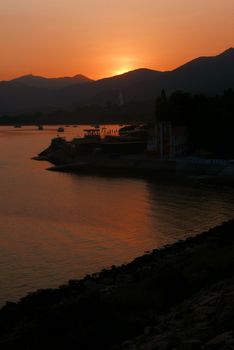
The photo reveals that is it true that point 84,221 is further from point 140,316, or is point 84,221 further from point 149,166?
point 149,166

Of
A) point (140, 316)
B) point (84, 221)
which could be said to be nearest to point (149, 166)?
point (84, 221)

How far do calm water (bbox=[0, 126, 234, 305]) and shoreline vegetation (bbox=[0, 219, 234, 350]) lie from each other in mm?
2503

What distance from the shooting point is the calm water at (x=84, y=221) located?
11898 mm

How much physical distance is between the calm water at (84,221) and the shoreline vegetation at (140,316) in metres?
2.50

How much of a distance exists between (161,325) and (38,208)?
16267 mm

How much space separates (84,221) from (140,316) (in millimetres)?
12369

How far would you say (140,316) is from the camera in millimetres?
6035

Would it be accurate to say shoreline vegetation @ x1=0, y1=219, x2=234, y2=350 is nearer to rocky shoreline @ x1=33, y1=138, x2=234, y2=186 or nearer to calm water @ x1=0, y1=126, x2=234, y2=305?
calm water @ x1=0, y1=126, x2=234, y2=305

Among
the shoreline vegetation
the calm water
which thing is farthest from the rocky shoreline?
the shoreline vegetation

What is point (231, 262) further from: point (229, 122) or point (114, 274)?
point (229, 122)

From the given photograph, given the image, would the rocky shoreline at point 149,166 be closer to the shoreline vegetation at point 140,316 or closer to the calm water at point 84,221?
the calm water at point 84,221

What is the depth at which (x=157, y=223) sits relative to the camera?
691 inches

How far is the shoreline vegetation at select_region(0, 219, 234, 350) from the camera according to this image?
4719mm

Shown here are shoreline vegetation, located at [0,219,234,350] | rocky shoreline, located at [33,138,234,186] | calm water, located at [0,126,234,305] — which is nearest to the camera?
shoreline vegetation, located at [0,219,234,350]
